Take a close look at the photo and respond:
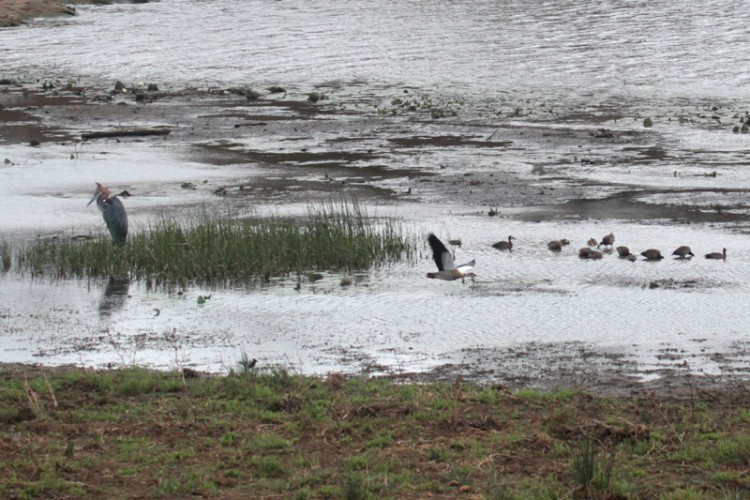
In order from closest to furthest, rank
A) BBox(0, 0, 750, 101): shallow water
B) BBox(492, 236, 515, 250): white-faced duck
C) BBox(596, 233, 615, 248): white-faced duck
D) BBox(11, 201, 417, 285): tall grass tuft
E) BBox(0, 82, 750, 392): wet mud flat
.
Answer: BBox(0, 82, 750, 392): wet mud flat → BBox(11, 201, 417, 285): tall grass tuft → BBox(596, 233, 615, 248): white-faced duck → BBox(492, 236, 515, 250): white-faced duck → BBox(0, 0, 750, 101): shallow water

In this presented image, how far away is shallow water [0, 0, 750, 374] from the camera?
12.0 meters

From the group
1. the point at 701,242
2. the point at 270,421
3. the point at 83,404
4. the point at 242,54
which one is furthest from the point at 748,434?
the point at 242,54

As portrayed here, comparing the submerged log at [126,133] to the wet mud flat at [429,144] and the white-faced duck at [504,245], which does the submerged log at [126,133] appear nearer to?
the wet mud flat at [429,144]

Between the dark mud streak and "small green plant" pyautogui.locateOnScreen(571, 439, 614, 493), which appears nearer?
"small green plant" pyautogui.locateOnScreen(571, 439, 614, 493)

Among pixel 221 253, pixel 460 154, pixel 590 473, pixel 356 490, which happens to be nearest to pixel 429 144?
pixel 460 154

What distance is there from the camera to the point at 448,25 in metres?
56.0

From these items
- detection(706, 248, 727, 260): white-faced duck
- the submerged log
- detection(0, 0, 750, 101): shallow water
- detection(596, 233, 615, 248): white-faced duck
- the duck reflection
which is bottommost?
the duck reflection

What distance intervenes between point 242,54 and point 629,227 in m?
30.7

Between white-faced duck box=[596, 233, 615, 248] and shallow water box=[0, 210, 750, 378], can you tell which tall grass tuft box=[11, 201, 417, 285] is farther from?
white-faced duck box=[596, 233, 615, 248]

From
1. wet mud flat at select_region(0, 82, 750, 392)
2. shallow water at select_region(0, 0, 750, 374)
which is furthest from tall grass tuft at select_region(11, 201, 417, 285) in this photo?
wet mud flat at select_region(0, 82, 750, 392)

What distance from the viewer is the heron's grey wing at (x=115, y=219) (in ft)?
52.4

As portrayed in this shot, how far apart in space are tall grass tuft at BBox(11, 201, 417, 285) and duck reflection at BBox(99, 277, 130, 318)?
0.81ft

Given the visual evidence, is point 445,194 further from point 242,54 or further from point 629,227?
point 242,54

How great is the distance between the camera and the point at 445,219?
61.1 feet
